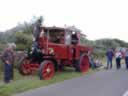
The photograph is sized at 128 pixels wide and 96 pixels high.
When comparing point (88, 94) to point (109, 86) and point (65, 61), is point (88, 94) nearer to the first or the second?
point (109, 86)

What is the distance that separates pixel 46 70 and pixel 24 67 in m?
2.30

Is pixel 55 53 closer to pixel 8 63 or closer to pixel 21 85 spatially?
pixel 8 63

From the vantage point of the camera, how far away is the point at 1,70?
75.3 feet

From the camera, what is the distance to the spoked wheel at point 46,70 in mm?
20125

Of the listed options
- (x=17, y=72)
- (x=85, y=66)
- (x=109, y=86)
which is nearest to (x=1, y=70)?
(x=17, y=72)

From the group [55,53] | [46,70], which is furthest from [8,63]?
[55,53]

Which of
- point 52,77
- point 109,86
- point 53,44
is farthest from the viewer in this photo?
point 53,44

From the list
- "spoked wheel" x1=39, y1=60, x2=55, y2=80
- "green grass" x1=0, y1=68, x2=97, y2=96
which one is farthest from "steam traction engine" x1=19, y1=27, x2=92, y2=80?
"green grass" x1=0, y1=68, x2=97, y2=96

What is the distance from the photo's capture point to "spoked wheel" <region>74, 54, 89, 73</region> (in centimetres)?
2505

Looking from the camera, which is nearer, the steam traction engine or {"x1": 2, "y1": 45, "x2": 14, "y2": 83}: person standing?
{"x1": 2, "y1": 45, "x2": 14, "y2": 83}: person standing

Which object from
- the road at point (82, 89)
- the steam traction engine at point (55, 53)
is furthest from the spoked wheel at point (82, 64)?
the road at point (82, 89)

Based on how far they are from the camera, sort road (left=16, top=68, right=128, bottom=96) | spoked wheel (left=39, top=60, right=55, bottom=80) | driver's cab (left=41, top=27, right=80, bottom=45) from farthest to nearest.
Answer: driver's cab (left=41, top=27, right=80, bottom=45), spoked wheel (left=39, top=60, right=55, bottom=80), road (left=16, top=68, right=128, bottom=96)

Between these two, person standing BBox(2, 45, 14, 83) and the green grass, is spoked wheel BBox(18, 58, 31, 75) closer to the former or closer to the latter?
the green grass

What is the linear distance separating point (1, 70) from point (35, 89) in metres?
6.58
